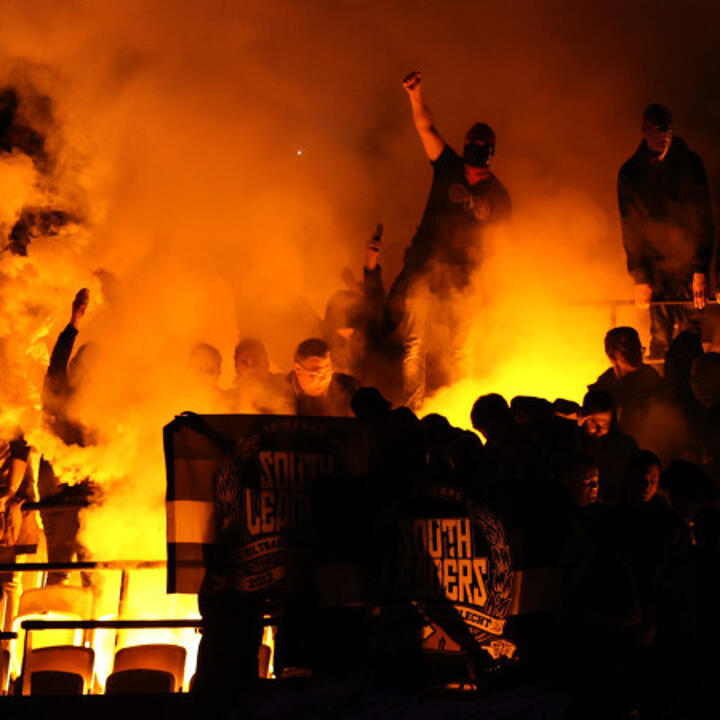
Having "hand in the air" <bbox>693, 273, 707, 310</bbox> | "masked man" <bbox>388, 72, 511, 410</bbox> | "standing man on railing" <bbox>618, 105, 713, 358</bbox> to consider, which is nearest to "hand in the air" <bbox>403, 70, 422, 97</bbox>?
"masked man" <bbox>388, 72, 511, 410</bbox>

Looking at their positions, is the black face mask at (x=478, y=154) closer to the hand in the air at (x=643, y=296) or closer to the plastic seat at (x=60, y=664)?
the hand in the air at (x=643, y=296)

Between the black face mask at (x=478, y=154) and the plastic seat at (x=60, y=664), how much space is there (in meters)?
3.73

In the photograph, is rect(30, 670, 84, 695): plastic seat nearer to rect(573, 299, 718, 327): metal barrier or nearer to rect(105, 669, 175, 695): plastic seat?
rect(105, 669, 175, 695): plastic seat

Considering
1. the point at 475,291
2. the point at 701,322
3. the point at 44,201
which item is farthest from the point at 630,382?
the point at 44,201

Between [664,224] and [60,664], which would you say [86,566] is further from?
[664,224]

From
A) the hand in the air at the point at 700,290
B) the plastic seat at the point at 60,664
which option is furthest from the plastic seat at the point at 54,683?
the hand in the air at the point at 700,290

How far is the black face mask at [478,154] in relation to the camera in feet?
26.5

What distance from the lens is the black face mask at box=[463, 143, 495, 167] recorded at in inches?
317

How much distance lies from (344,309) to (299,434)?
302cm

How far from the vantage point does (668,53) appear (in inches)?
401

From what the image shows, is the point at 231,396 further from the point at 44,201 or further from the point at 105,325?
the point at 44,201

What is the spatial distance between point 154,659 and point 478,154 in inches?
144

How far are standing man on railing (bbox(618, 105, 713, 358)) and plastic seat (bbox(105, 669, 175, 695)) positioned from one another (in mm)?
3716

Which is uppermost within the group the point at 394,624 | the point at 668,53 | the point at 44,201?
the point at 668,53
